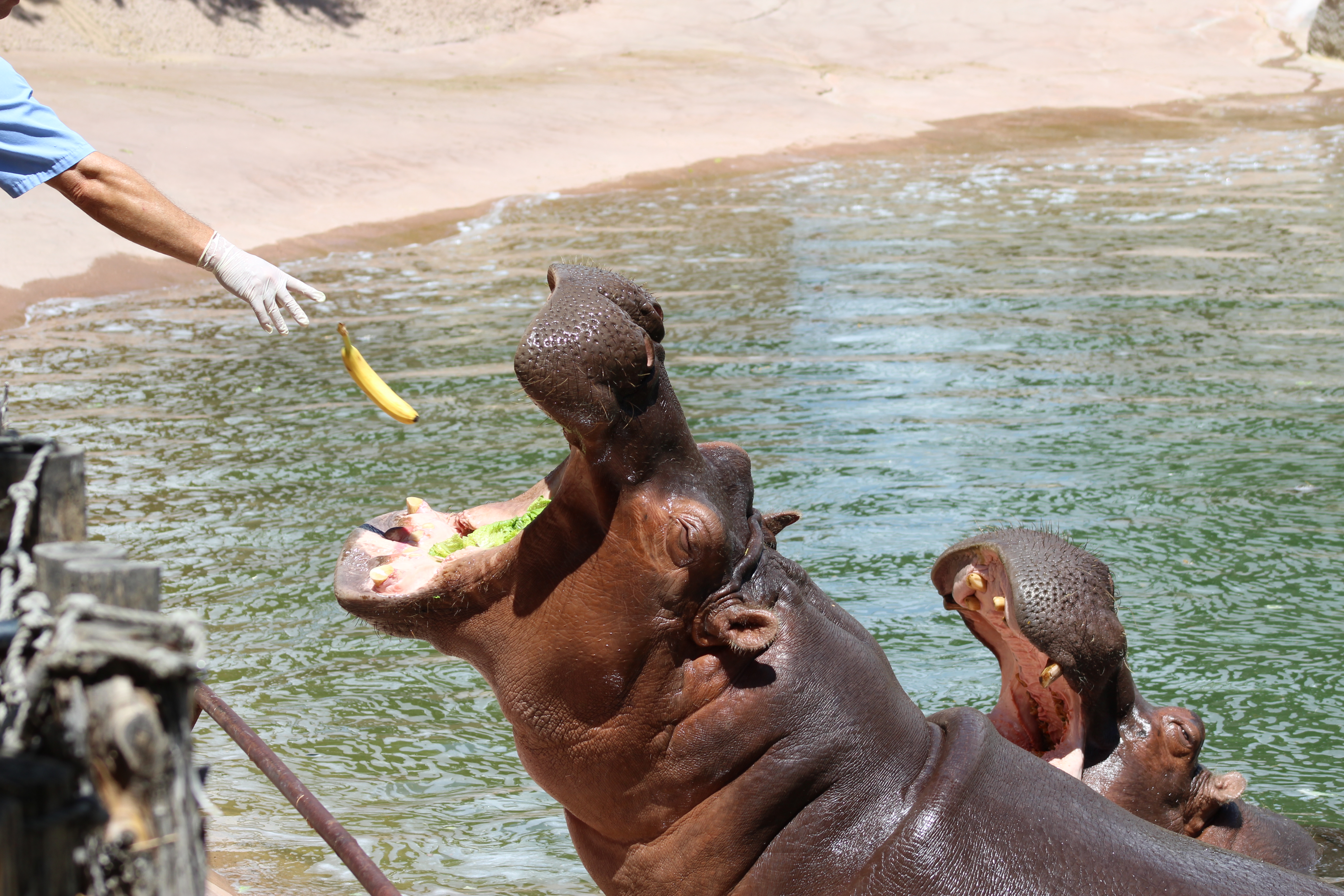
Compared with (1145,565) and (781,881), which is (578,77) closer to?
(1145,565)

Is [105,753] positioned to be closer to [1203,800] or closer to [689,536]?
[689,536]

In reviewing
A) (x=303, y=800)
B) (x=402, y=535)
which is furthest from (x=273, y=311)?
(x=303, y=800)

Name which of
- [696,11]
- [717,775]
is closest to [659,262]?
[717,775]

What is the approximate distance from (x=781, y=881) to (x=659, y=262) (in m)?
9.51

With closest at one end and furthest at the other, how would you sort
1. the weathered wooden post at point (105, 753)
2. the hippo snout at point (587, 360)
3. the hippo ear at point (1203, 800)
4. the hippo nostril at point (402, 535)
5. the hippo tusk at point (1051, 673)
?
the weathered wooden post at point (105, 753)
the hippo snout at point (587, 360)
the hippo nostril at point (402, 535)
the hippo tusk at point (1051, 673)
the hippo ear at point (1203, 800)

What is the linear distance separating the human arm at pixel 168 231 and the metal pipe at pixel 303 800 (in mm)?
1270

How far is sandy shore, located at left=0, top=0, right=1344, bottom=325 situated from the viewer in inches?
504

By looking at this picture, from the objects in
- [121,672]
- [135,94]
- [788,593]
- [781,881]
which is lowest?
[781,881]

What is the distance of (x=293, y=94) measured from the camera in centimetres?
1745

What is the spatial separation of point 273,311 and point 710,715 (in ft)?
7.63

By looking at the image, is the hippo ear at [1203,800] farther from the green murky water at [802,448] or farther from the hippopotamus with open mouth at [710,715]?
the green murky water at [802,448]

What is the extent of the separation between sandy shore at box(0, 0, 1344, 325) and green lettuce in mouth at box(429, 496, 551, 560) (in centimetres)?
824

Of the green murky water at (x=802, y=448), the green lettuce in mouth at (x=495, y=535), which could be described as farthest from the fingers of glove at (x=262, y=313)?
the green lettuce in mouth at (x=495, y=535)

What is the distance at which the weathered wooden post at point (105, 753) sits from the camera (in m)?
1.07
